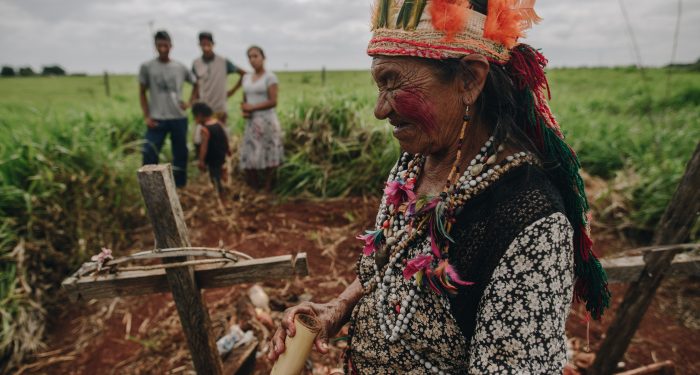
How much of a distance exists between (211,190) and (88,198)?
67.7 inches

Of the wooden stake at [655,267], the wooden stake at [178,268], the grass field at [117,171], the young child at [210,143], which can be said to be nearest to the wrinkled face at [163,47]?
the young child at [210,143]

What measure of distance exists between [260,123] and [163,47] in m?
1.58

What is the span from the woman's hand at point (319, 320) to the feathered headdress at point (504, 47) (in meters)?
0.80

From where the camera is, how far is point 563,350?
930 mm

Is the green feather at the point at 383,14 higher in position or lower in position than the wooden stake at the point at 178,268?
higher

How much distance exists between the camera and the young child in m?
5.12

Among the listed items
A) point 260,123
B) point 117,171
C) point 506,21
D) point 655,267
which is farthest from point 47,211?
point 655,267

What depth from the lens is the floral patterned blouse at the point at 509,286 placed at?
0.86 metres

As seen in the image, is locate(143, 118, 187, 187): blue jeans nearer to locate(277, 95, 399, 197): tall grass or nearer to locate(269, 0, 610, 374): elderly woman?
locate(277, 95, 399, 197): tall grass

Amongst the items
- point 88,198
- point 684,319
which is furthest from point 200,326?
point 684,319

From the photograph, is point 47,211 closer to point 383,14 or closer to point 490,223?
point 383,14

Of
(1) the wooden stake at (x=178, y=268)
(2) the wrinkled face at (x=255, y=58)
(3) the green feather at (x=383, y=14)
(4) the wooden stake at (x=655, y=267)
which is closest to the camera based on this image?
(3) the green feather at (x=383, y=14)

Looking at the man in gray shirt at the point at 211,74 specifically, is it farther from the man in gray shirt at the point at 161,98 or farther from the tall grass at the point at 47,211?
the tall grass at the point at 47,211

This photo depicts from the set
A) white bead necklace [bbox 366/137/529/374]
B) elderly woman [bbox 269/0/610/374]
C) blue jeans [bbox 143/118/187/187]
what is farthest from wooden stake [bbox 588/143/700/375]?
blue jeans [bbox 143/118/187/187]
